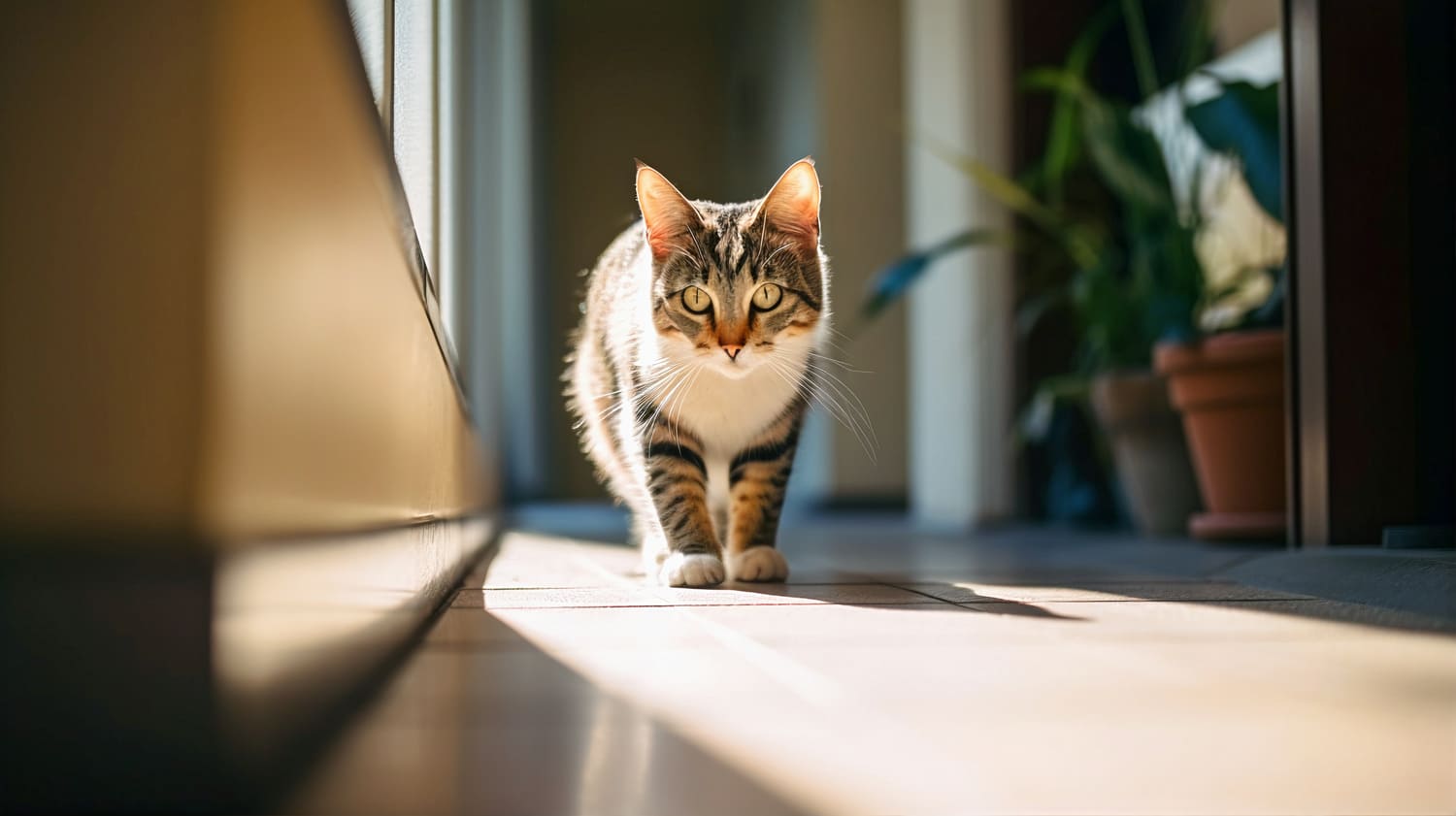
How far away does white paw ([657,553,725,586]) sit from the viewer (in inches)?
57.1

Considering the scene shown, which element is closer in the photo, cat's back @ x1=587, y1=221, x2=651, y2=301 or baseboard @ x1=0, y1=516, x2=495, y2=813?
baseboard @ x1=0, y1=516, x2=495, y2=813

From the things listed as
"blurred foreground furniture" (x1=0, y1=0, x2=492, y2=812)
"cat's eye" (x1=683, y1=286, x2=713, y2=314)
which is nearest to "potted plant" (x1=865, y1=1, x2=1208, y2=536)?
"cat's eye" (x1=683, y1=286, x2=713, y2=314)

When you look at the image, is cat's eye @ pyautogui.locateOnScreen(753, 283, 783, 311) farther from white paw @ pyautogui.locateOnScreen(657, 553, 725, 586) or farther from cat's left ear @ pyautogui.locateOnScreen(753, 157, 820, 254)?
white paw @ pyautogui.locateOnScreen(657, 553, 725, 586)

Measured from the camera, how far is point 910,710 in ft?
2.29

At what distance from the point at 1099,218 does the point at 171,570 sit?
10.2ft

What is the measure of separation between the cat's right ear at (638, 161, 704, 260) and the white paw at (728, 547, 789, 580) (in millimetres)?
413

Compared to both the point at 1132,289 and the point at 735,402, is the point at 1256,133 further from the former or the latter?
the point at 735,402

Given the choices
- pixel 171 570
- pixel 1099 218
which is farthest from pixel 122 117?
A: pixel 1099 218

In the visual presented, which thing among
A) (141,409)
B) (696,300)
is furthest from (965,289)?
(141,409)

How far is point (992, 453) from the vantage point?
11.5 ft

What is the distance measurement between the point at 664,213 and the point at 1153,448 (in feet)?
4.65

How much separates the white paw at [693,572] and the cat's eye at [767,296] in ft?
1.10

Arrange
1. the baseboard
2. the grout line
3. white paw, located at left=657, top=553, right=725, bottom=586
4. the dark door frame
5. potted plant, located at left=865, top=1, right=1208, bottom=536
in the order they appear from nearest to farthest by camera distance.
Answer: the baseboard < the grout line < white paw, located at left=657, top=553, right=725, bottom=586 < the dark door frame < potted plant, located at left=865, top=1, right=1208, bottom=536

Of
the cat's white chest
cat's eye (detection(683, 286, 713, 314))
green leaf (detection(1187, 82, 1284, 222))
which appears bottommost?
Answer: the cat's white chest
